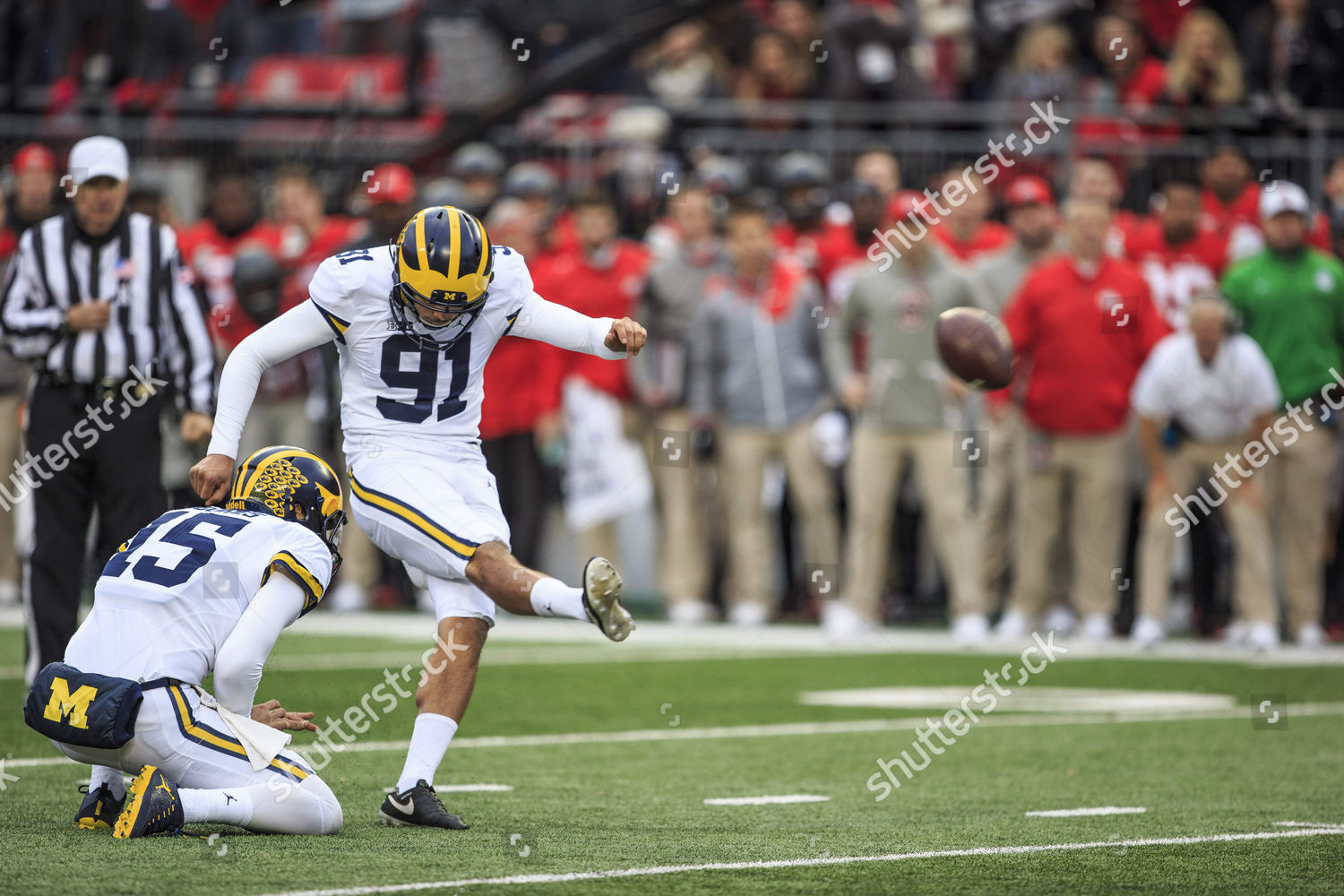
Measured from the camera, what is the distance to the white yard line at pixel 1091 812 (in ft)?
18.4

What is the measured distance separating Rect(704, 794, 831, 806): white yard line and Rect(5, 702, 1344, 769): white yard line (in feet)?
4.18

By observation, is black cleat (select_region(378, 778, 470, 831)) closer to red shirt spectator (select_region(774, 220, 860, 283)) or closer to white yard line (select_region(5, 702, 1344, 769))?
white yard line (select_region(5, 702, 1344, 769))

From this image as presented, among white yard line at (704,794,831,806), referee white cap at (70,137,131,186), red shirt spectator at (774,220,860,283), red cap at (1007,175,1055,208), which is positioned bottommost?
white yard line at (704,794,831,806)

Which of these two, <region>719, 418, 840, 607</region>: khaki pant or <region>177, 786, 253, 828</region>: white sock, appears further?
<region>719, 418, 840, 607</region>: khaki pant

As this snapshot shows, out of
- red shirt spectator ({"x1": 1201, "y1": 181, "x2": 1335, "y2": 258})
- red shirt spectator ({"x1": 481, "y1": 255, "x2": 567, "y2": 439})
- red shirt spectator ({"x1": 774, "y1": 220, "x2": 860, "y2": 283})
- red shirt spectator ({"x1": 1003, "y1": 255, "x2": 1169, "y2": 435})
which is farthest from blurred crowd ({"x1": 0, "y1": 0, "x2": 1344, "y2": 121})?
red shirt spectator ({"x1": 481, "y1": 255, "x2": 567, "y2": 439})

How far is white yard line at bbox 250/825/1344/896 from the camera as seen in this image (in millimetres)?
4270

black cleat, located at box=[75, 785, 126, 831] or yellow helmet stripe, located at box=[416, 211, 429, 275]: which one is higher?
yellow helmet stripe, located at box=[416, 211, 429, 275]

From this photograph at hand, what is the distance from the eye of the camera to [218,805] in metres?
4.86

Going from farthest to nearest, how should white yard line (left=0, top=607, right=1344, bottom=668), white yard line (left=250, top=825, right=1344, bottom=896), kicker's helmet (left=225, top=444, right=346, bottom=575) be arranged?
white yard line (left=0, top=607, right=1344, bottom=668), kicker's helmet (left=225, top=444, right=346, bottom=575), white yard line (left=250, top=825, right=1344, bottom=896)

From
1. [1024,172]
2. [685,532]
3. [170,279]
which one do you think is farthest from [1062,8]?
[170,279]

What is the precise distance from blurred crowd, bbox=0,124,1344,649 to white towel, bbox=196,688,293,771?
19.0 feet

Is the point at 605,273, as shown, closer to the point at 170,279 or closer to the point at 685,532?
the point at 685,532

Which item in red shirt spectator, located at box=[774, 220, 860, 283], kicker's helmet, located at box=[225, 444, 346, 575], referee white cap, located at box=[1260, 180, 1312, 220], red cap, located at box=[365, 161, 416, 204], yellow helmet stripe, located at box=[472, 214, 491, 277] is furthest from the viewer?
red shirt spectator, located at box=[774, 220, 860, 283]

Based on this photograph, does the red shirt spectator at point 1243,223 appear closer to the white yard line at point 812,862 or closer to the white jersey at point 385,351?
the white yard line at point 812,862
